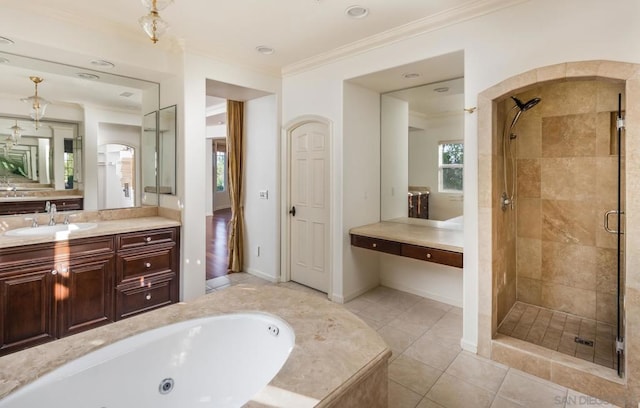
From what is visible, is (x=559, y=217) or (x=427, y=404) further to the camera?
(x=559, y=217)

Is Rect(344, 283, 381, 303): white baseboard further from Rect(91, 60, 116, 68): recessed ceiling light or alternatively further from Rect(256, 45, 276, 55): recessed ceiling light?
Rect(91, 60, 116, 68): recessed ceiling light

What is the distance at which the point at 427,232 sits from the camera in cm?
351

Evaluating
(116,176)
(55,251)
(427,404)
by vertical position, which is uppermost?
(116,176)

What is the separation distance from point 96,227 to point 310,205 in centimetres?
221

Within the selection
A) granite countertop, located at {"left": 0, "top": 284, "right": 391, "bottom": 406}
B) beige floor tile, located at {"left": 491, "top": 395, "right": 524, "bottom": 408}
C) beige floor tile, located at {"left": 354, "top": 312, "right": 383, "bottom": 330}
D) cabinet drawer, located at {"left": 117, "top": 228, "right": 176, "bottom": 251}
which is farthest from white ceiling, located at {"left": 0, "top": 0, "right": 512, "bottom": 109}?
beige floor tile, located at {"left": 491, "top": 395, "right": 524, "bottom": 408}

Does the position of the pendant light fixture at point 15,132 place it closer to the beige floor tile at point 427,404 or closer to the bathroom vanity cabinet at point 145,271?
the bathroom vanity cabinet at point 145,271

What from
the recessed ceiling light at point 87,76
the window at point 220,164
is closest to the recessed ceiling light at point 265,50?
the recessed ceiling light at point 87,76

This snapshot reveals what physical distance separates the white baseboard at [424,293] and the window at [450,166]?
1186 millimetres

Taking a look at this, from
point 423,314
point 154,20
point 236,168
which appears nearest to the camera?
point 154,20

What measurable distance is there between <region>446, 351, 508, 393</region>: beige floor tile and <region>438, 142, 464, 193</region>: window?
1684mm

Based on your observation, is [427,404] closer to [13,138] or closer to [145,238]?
[145,238]

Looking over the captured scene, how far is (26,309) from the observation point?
257 centimetres

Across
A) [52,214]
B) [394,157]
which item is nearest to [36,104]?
[52,214]

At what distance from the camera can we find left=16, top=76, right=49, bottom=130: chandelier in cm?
311
